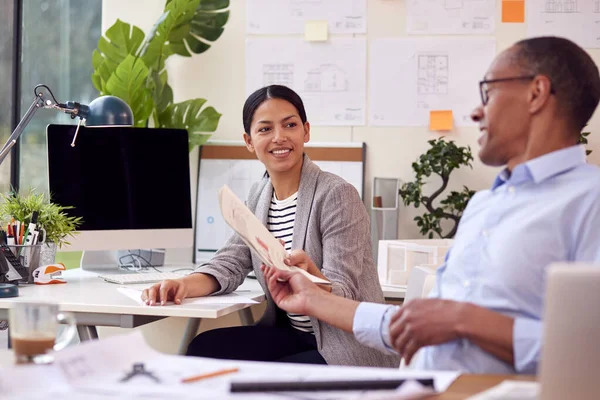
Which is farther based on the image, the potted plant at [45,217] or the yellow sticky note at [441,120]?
the yellow sticky note at [441,120]

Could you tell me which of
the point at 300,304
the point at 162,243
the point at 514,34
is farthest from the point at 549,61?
the point at 514,34

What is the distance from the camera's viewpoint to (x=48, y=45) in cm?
388

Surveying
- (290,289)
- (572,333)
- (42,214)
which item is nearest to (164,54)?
(42,214)

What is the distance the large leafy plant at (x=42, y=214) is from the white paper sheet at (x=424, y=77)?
1.45 metres

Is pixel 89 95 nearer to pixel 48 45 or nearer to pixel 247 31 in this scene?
pixel 48 45

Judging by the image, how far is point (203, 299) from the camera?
2.25 meters

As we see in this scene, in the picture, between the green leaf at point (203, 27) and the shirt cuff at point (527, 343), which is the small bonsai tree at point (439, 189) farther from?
the shirt cuff at point (527, 343)

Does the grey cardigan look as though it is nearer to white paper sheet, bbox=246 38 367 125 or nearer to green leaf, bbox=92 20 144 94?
white paper sheet, bbox=246 38 367 125

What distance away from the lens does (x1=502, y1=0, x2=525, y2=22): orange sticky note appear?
3285 millimetres

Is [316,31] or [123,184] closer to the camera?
[123,184]

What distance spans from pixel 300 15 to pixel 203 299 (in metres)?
1.65

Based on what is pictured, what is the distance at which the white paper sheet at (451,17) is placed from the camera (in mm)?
3295

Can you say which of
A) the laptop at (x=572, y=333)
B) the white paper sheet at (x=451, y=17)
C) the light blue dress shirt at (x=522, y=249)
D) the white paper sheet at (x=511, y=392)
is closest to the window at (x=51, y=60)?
the white paper sheet at (x=451, y=17)

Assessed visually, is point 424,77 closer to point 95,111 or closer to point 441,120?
point 441,120
